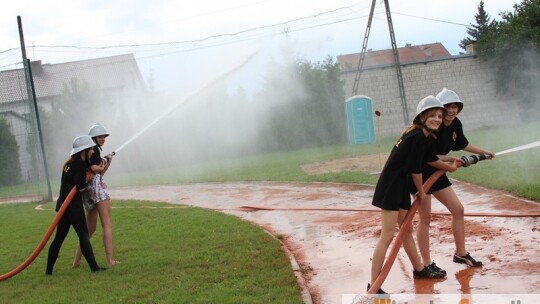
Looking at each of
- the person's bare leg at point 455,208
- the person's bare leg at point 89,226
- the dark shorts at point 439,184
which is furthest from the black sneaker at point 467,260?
the person's bare leg at point 89,226

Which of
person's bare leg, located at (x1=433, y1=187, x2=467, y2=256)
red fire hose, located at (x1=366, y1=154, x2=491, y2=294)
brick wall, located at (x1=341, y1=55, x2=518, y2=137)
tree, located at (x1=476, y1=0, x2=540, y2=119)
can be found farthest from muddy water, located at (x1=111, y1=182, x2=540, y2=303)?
tree, located at (x1=476, y1=0, x2=540, y2=119)

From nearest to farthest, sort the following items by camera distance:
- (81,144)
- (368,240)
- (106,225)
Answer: (81,144) → (106,225) → (368,240)

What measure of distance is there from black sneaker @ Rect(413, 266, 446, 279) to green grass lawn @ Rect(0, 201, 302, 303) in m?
1.28

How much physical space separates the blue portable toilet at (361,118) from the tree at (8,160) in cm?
1594

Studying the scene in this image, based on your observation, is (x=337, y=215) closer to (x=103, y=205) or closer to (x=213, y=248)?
(x=213, y=248)

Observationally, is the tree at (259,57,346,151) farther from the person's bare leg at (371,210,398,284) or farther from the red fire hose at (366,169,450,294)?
the person's bare leg at (371,210,398,284)

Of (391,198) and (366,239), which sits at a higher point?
(391,198)

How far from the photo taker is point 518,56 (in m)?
34.8

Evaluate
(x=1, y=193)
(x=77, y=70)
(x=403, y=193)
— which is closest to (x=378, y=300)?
(x=403, y=193)

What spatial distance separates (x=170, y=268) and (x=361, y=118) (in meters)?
24.2

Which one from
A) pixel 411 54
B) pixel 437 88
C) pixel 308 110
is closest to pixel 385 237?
pixel 308 110

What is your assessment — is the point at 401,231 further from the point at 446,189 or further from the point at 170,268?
the point at 170,268

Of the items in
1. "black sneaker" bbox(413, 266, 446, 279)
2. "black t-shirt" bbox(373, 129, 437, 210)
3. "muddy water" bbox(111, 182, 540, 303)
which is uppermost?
"black t-shirt" bbox(373, 129, 437, 210)

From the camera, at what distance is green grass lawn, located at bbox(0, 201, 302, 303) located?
6324 millimetres
